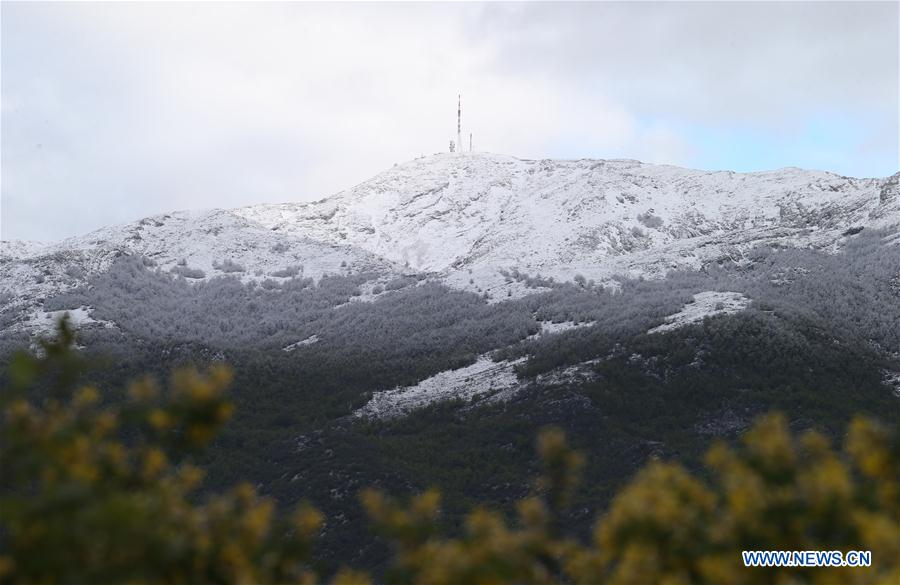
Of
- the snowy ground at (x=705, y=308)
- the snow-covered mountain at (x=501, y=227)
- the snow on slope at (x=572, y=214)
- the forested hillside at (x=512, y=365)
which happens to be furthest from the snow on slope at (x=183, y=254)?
the snowy ground at (x=705, y=308)

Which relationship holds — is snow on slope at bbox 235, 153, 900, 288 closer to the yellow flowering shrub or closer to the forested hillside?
the forested hillside

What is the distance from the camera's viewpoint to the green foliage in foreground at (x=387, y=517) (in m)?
10.5

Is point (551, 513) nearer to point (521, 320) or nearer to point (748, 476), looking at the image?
point (748, 476)

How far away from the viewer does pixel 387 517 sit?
12.9 metres

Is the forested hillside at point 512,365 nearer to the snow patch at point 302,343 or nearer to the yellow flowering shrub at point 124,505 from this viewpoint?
the snow patch at point 302,343

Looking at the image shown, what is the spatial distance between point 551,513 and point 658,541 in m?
2.02

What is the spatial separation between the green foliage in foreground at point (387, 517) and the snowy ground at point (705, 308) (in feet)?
232

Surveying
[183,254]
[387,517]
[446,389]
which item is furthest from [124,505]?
[183,254]

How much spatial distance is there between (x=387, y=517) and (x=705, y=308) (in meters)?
78.0

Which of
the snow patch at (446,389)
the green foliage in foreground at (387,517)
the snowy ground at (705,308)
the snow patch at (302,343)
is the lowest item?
the snow patch at (446,389)

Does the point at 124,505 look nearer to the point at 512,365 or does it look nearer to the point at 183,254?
the point at 512,365

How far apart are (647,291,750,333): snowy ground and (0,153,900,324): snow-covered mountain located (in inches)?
668

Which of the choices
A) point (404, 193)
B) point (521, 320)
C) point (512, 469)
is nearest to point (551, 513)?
point (512, 469)

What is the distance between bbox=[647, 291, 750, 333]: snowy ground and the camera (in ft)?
276
